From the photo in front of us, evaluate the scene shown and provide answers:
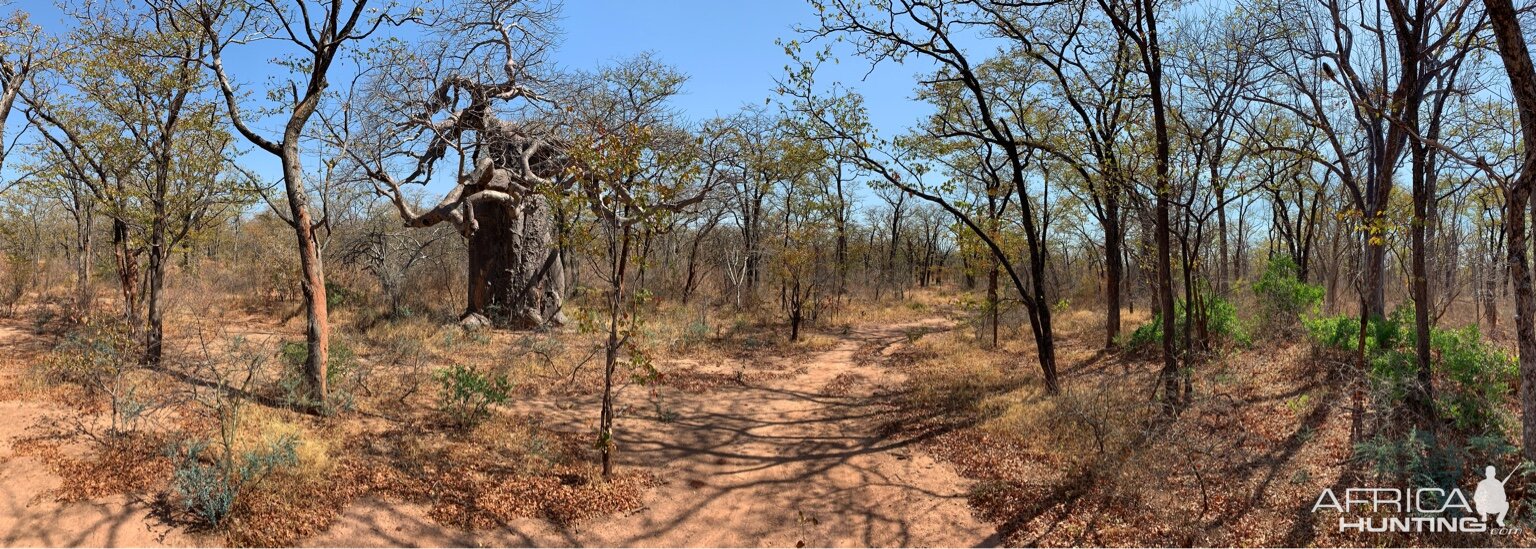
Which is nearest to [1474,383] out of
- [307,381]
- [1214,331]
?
[1214,331]

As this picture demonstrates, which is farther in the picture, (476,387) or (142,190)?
(142,190)

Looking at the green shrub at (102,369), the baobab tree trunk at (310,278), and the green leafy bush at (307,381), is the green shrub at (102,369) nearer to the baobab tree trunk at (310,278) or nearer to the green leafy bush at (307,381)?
the green leafy bush at (307,381)

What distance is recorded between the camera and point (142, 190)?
9.62 metres

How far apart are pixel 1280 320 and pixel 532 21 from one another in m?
13.7

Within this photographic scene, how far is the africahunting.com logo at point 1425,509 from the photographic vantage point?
4.14m

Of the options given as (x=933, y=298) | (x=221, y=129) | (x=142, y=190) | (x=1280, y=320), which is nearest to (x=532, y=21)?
(x=221, y=129)

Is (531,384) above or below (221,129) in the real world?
below

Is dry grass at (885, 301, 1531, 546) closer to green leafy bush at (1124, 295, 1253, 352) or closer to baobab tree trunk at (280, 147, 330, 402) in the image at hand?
green leafy bush at (1124, 295, 1253, 352)

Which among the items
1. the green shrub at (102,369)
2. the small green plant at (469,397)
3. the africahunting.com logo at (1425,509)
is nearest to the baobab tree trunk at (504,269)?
the green shrub at (102,369)

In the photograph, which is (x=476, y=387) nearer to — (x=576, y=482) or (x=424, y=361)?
(x=576, y=482)

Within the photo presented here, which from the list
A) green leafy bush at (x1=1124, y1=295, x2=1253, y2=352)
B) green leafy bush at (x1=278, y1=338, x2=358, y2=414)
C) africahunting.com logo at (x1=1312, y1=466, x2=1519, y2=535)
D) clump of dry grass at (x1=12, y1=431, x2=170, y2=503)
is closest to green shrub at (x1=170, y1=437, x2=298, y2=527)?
clump of dry grass at (x1=12, y1=431, x2=170, y2=503)

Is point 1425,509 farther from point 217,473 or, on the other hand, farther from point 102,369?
point 102,369

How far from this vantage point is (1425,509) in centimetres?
429

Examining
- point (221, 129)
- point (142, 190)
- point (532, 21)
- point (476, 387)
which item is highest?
point (532, 21)
